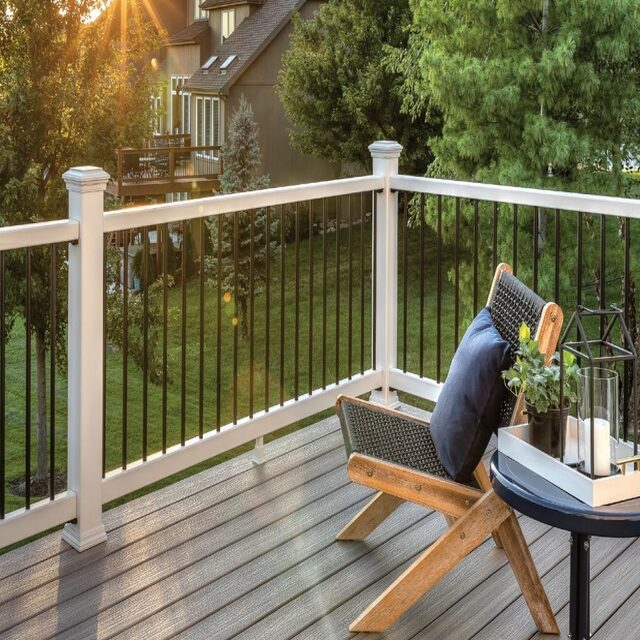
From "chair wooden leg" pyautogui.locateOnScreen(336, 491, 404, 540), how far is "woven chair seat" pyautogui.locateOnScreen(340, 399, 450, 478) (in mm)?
234

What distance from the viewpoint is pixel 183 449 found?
11.5ft

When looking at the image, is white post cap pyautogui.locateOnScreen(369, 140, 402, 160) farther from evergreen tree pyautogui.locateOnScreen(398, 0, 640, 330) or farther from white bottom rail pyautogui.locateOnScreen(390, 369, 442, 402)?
evergreen tree pyautogui.locateOnScreen(398, 0, 640, 330)

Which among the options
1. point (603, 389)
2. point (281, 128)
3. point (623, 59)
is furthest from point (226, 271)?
point (603, 389)

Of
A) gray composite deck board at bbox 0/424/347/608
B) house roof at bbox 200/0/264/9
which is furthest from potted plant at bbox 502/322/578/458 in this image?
house roof at bbox 200/0/264/9

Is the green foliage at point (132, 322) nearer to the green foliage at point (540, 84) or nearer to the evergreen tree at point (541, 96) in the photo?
the evergreen tree at point (541, 96)

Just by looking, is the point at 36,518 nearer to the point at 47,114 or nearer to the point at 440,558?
the point at 440,558

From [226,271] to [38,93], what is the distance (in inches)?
332

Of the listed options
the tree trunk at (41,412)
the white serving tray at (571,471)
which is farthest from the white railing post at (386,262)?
the tree trunk at (41,412)

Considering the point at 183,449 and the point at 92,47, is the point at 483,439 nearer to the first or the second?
the point at 183,449

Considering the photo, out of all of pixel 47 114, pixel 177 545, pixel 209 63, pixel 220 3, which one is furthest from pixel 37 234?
pixel 220 3

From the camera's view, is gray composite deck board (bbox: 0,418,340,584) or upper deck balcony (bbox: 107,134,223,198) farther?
upper deck balcony (bbox: 107,134,223,198)

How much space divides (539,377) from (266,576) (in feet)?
3.74

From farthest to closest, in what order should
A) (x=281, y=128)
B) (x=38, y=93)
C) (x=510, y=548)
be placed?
(x=281, y=128) < (x=38, y=93) < (x=510, y=548)

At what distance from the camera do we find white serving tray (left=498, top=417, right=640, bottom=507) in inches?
84.5
